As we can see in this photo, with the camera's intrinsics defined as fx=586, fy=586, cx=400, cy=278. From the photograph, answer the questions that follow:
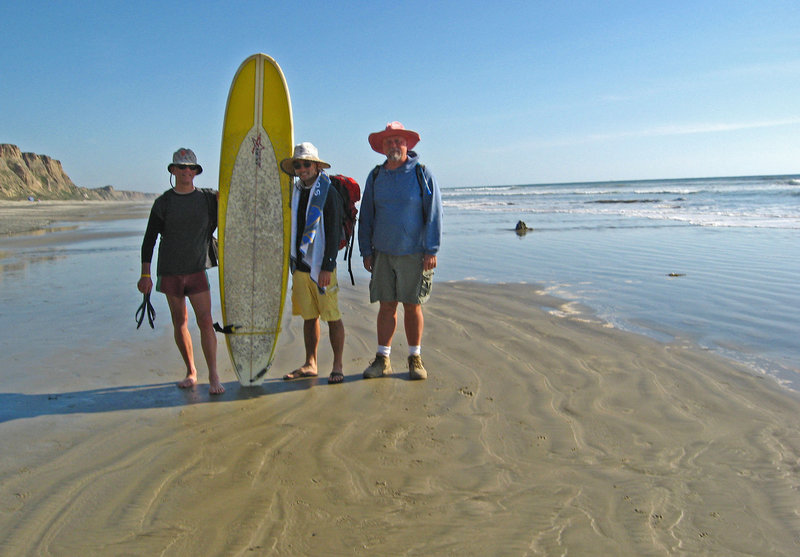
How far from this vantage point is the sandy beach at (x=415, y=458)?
2408mm

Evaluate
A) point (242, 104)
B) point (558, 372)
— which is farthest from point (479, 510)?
point (242, 104)

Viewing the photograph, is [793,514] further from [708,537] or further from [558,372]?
[558,372]

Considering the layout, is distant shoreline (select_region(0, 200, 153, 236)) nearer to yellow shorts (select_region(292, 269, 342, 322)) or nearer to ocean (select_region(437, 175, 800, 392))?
ocean (select_region(437, 175, 800, 392))

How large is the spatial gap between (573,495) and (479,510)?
47 cm

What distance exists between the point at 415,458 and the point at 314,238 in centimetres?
186

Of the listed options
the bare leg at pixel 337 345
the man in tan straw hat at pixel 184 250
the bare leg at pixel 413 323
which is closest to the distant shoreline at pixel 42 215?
the man in tan straw hat at pixel 184 250

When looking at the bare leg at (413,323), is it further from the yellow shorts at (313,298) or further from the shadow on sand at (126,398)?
the shadow on sand at (126,398)

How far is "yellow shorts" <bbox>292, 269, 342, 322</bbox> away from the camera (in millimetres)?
4426

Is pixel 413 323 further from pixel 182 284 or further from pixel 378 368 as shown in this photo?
pixel 182 284

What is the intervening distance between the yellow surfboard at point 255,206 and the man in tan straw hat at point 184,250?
0.27m

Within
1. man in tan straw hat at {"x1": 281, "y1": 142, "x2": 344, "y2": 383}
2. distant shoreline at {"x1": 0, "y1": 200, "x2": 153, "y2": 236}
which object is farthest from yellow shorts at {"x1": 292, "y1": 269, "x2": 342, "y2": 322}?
distant shoreline at {"x1": 0, "y1": 200, "x2": 153, "y2": 236}

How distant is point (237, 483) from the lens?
2.85 meters

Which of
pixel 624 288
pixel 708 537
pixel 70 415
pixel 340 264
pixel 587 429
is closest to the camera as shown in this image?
pixel 708 537

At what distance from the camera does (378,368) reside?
15.0ft
